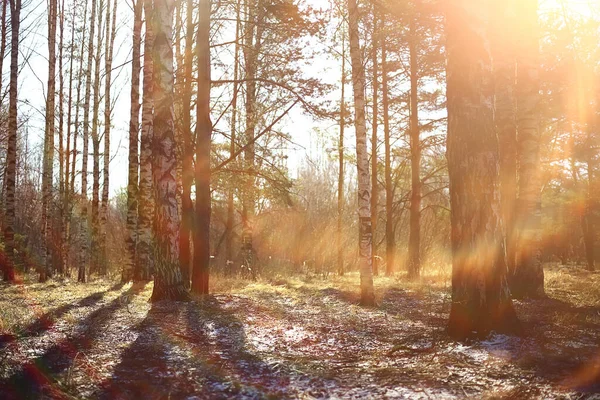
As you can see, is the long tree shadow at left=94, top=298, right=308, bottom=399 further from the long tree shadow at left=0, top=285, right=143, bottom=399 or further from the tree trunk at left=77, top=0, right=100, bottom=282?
the tree trunk at left=77, top=0, right=100, bottom=282

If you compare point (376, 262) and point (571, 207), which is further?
point (571, 207)

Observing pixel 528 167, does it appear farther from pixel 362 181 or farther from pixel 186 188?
pixel 186 188

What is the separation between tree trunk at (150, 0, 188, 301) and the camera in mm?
8195

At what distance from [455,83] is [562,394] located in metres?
3.53

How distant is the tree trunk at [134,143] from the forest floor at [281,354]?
6813mm

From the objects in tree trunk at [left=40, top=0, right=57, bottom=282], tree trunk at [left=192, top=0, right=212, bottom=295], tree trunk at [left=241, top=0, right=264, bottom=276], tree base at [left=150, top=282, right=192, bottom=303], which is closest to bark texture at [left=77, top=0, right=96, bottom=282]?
tree trunk at [left=40, top=0, right=57, bottom=282]

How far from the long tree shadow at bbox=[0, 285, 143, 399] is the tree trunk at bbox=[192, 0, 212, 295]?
3.65 meters

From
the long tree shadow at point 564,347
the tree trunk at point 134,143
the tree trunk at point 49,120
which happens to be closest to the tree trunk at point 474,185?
the long tree shadow at point 564,347

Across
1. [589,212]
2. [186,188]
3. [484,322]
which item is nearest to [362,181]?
[186,188]

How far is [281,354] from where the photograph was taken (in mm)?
4797

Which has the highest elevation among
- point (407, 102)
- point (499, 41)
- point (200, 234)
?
point (407, 102)

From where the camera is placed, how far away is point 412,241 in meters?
16.7

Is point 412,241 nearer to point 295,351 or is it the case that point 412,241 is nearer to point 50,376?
point 295,351

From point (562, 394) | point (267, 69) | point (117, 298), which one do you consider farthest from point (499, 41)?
point (117, 298)
